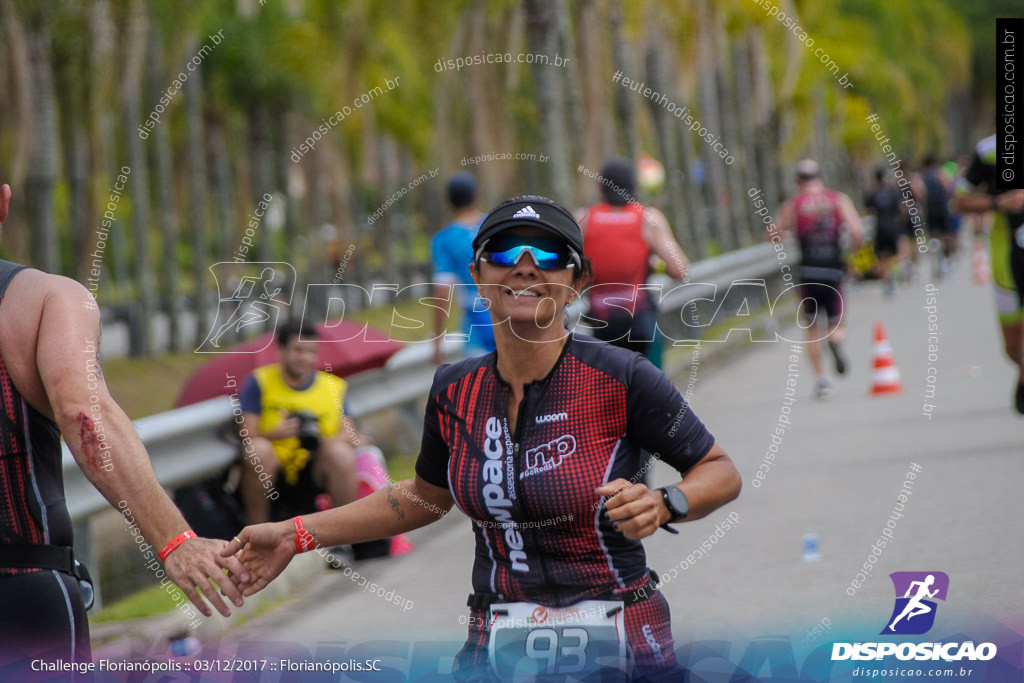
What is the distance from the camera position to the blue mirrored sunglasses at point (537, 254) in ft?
10.9

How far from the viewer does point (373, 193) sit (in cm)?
5197

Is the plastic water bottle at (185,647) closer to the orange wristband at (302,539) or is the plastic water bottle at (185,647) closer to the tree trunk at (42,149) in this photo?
the orange wristband at (302,539)

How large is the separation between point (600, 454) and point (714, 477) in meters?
0.26

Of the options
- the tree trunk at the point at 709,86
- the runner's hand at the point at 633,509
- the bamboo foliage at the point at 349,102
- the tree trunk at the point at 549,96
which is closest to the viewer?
the runner's hand at the point at 633,509

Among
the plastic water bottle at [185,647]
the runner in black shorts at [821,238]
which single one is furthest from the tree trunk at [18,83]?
the plastic water bottle at [185,647]

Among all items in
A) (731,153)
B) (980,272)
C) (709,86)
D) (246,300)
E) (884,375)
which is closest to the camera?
(884,375)

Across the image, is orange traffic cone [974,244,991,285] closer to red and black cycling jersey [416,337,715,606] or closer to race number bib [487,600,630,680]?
red and black cycling jersey [416,337,715,606]

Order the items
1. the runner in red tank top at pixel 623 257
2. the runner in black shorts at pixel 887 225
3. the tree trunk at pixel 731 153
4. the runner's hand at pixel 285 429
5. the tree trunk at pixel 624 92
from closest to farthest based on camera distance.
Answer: the runner's hand at pixel 285 429 → the runner in red tank top at pixel 623 257 → the tree trunk at pixel 624 92 → the runner in black shorts at pixel 887 225 → the tree trunk at pixel 731 153

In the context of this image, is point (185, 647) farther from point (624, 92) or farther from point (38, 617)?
point (624, 92)

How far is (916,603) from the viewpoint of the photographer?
4.43m

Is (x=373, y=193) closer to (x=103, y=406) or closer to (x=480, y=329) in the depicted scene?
(x=480, y=329)

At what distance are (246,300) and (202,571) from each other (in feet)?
44.8

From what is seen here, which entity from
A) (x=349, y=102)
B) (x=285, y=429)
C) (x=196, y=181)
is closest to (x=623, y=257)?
(x=285, y=429)

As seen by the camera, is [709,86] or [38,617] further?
[709,86]
